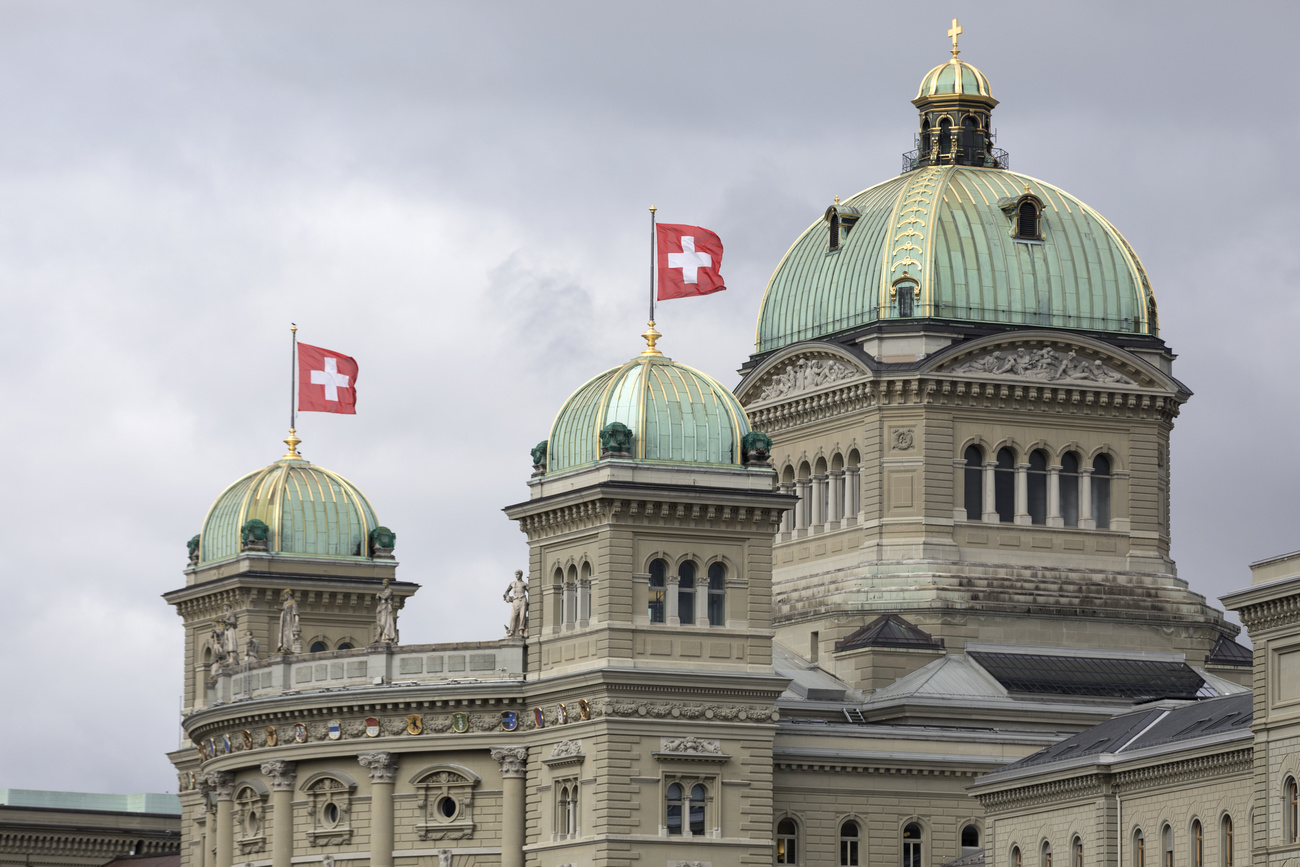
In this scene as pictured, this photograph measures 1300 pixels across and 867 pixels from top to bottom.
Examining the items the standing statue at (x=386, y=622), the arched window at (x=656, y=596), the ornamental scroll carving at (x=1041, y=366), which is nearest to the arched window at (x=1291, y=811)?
the arched window at (x=656, y=596)

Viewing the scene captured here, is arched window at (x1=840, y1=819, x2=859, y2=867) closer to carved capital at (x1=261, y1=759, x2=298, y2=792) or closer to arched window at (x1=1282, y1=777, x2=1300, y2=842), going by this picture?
carved capital at (x1=261, y1=759, x2=298, y2=792)

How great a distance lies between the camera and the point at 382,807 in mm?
118312

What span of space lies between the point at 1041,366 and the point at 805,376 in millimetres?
9709

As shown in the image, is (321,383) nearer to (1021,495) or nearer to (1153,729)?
(1021,495)

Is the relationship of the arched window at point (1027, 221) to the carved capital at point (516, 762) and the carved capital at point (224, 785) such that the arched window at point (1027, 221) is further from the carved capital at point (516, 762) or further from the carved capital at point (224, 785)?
the carved capital at point (224, 785)

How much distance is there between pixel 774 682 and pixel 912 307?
2394 centimetres

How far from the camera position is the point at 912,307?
433 ft

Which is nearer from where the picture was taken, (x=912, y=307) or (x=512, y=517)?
(x=512, y=517)

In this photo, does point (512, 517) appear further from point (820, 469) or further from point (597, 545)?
point (820, 469)

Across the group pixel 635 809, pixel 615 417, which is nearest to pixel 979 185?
pixel 615 417

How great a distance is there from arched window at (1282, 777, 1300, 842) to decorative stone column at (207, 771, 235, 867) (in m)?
47.5

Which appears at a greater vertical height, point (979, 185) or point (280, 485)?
point (979, 185)

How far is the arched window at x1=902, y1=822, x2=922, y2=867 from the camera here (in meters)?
118

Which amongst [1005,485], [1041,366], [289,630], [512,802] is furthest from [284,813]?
[1041,366]
